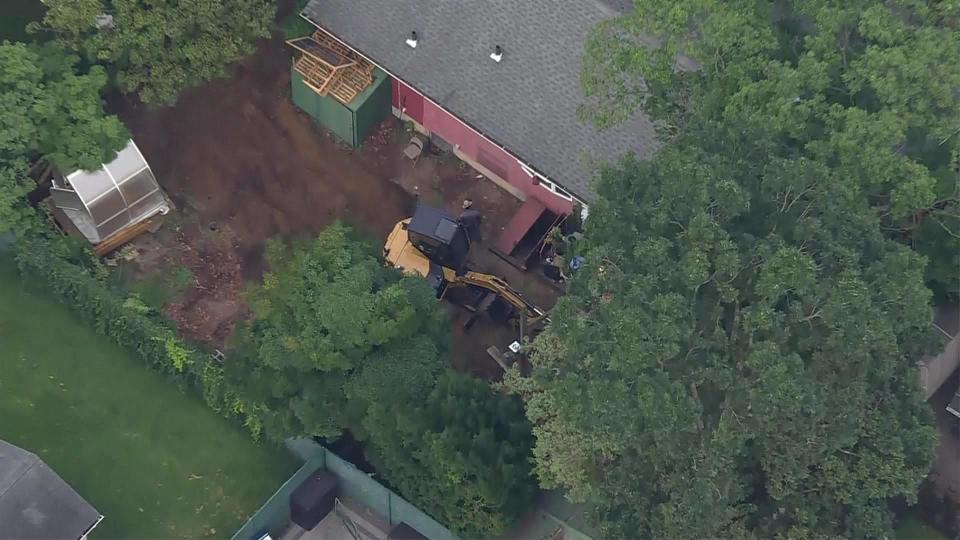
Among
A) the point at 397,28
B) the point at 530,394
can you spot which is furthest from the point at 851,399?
the point at 397,28

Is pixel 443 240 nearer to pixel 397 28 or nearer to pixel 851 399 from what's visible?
pixel 397 28

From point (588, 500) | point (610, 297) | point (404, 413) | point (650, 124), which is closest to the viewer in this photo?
point (610, 297)

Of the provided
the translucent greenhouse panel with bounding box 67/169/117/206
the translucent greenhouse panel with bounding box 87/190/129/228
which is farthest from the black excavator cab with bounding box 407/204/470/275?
the translucent greenhouse panel with bounding box 67/169/117/206

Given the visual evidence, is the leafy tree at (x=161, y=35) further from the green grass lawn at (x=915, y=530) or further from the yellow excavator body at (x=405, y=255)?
the green grass lawn at (x=915, y=530)

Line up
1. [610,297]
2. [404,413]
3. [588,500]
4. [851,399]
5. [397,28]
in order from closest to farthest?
1. [851,399]
2. [610,297]
3. [588,500]
4. [404,413]
5. [397,28]

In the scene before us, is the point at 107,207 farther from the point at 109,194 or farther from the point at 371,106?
the point at 371,106

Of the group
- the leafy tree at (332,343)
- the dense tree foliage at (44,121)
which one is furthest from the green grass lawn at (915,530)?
the dense tree foliage at (44,121)

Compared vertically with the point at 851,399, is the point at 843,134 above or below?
above

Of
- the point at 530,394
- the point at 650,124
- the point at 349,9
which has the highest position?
the point at 650,124
